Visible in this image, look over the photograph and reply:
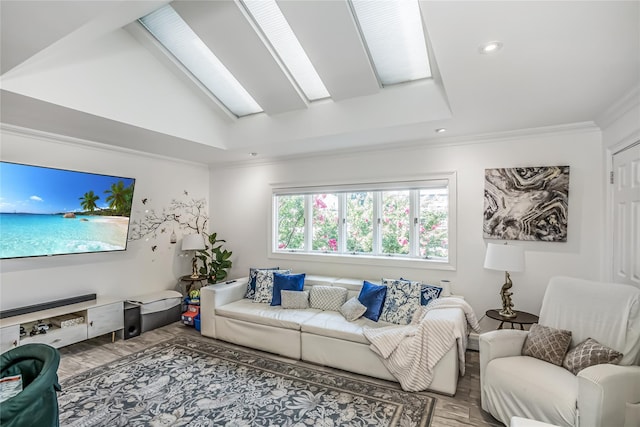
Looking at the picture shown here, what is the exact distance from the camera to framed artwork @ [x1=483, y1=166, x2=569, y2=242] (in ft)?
9.81

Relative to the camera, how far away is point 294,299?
3.61 metres

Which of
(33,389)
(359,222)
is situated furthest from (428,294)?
(33,389)

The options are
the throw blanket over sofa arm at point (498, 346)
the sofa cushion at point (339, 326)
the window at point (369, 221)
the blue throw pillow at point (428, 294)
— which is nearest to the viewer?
the throw blanket over sofa arm at point (498, 346)

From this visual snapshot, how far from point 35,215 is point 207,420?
2.67 metres

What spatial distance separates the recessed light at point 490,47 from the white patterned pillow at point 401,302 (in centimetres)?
221

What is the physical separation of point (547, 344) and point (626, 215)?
1297 mm

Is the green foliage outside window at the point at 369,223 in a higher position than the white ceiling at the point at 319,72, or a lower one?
lower

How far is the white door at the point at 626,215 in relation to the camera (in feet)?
7.59

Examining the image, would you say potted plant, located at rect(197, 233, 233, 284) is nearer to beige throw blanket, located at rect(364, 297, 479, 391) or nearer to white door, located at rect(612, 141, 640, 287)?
beige throw blanket, located at rect(364, 297, 479, 391)

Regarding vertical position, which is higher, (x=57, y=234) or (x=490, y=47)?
(x=490, y=47)

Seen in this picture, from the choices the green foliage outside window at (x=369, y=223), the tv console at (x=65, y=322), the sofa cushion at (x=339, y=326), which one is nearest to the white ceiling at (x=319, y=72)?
the green foliage outside window at (x=369, y=223)

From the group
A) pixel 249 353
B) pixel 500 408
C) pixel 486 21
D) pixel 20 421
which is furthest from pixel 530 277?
pixel 20 421

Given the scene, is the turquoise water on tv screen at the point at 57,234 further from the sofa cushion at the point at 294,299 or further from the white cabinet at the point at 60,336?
the sofa cushion at the point at 294,299

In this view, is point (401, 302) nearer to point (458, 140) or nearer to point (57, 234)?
point (458, 140)
